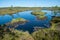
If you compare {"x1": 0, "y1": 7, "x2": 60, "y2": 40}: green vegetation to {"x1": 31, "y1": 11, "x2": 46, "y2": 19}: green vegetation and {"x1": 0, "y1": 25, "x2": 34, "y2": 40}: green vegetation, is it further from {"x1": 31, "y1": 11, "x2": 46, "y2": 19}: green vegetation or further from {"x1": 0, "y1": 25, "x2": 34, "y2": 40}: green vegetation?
{"x1": 31, "y1": 11, "x2": 46, "y2": 19}: green vegetation

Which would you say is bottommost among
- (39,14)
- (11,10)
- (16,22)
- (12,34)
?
(12,34)

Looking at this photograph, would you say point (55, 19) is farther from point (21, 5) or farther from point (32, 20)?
point (21, 5)

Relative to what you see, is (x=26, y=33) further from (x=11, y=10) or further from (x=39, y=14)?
A: (x=11, y=10)

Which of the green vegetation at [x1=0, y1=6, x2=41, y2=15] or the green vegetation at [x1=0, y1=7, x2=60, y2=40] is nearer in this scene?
the green vegetation at [x1=0, y1=7, x2=60, y2=40]

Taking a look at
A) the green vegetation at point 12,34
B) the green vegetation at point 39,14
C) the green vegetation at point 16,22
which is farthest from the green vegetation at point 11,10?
the green vegetation at point 12,34

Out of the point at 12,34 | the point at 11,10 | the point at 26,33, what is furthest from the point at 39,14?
the point at 12,34

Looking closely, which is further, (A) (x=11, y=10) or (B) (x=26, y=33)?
(A) (x=11, y=10)

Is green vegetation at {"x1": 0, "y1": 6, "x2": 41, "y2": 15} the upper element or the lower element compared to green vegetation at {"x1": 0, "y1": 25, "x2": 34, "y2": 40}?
upper

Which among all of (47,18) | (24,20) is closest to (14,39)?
(24,20)

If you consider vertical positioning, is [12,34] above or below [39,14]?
below

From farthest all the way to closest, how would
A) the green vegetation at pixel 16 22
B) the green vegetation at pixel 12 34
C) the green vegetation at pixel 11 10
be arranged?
the green vegetation at pixel 11 10 → the green vegetation at pixel 16 22 → the green vegetation at pixel 12 34

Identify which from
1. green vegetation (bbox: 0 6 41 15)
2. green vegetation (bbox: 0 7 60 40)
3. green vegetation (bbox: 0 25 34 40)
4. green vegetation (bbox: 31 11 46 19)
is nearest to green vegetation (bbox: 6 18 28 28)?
green vegetation (bbox: 0 7 60 40)

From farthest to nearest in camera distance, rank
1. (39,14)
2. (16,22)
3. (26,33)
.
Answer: (39,14)
(16,22)
(26,33)

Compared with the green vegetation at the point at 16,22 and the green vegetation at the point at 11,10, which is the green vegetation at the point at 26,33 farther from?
the green vegetation at the point at 11,10
